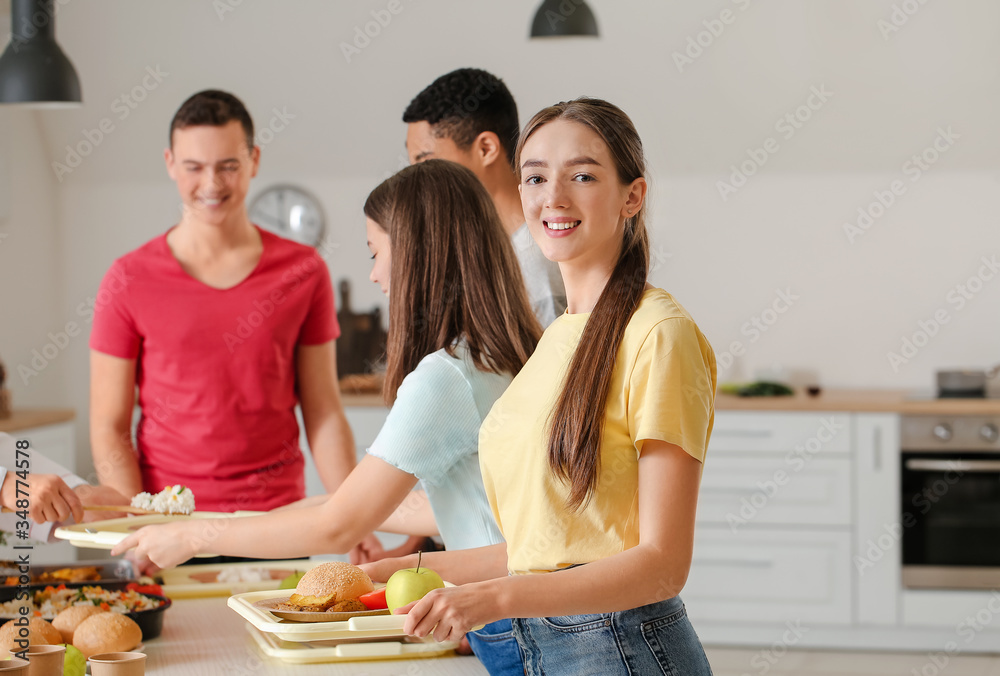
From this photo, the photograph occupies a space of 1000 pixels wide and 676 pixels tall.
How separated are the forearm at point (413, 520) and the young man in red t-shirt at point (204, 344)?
0.45 m

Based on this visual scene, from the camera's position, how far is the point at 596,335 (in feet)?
3.50

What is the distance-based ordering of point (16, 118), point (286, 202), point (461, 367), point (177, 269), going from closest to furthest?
point (461, 367), point (177, 269), point (16, 118), point (286, 202)

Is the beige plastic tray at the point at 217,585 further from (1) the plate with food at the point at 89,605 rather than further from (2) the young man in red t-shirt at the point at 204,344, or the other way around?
(2) the young man in red t-shirt at the point at 204,344

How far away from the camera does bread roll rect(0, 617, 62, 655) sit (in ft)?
4.04

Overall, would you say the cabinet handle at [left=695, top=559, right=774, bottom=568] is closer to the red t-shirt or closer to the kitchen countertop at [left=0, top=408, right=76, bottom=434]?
the red t-shirt

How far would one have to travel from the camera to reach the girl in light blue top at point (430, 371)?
134 cm

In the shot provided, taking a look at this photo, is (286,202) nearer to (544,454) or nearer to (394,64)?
(394,64)

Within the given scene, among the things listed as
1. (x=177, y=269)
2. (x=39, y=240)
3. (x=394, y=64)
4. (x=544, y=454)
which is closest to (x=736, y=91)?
(x=394, y=64)

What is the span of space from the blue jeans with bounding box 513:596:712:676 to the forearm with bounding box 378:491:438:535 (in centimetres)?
61

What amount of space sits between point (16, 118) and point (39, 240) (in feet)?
1.75

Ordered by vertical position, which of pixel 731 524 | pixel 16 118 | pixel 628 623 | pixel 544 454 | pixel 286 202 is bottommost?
pixel 731 524

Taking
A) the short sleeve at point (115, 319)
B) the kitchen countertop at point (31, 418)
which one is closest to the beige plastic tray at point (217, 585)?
the short sleeve at point (115, 319)

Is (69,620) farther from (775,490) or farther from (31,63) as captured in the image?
(775,490)

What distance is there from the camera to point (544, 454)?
3.52 feet
